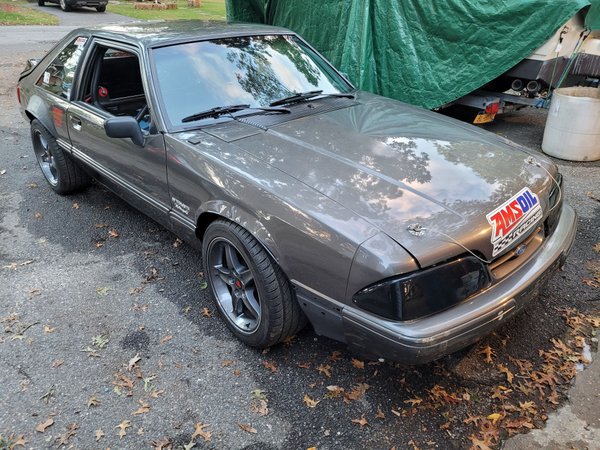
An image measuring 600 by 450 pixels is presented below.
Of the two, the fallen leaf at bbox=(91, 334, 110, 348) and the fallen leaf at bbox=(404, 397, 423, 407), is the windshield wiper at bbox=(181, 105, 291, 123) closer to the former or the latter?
the fallen leaf at bbox=(91, 334, 110, 348)

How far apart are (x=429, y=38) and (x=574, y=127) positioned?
215cm

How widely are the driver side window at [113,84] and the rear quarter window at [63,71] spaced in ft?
0.65

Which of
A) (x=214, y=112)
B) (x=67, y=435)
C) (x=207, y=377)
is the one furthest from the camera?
(x=214, y=112)

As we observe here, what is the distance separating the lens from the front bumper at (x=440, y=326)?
1.95 meters

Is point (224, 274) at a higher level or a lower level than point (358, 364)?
higher

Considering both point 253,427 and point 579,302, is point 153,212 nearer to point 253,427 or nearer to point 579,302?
point 253,427

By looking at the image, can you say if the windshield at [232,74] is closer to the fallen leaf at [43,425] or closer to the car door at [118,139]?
the car door at [118,139]

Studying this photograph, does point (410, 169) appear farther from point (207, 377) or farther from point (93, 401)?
point (93, 401)

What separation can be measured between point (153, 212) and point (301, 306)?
1.52 metres

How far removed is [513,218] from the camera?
225 cm

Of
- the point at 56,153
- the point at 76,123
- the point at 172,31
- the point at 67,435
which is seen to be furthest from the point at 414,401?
the point at 56,153

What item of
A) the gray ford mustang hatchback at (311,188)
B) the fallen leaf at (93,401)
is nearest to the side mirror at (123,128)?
the gray ford mustang hatchback at (311,188)

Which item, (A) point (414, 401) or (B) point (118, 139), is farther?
(B) point (118, 139)

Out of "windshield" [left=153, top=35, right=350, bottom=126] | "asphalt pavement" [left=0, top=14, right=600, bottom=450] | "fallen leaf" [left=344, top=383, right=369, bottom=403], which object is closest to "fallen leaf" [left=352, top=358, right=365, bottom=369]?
"asphalt pavement" [left=0, top=14, right=600, bottom=450]
